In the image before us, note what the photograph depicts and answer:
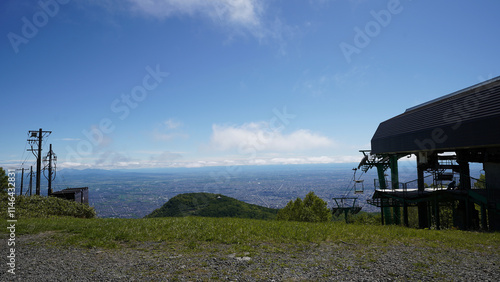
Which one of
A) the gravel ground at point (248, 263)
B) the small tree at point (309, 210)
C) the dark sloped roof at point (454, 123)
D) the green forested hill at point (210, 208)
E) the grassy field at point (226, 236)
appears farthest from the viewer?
the green forested hill at point (210, 208)

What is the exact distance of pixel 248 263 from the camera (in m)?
8.40

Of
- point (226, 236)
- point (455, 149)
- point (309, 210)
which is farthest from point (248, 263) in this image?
point (309, 210)

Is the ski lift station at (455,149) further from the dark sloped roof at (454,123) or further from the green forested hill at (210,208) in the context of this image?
the green forested hill at (210,208)

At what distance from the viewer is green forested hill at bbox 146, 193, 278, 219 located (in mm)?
60331

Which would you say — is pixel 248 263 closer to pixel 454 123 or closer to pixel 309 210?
pixel 454 123

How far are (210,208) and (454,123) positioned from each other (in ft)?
184

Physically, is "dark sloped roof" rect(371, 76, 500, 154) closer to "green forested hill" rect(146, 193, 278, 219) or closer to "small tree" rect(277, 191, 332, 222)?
"small tree" rect(277, 191, 332, 222)

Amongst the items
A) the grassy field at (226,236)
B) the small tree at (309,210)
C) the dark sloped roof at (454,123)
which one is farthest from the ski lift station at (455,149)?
the small tree at (309,210)

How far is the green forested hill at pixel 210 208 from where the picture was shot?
2375 inches

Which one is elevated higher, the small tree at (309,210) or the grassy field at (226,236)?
the grassy field at (226,236)

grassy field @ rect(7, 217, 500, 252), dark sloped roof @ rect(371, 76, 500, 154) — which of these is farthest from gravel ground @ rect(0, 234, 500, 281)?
dark sloped roof @ rect(371, 76, 500, 154)

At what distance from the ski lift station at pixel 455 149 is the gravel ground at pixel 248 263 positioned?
13013mm

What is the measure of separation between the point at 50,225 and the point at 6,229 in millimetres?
1729

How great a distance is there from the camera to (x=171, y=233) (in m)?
12.0
